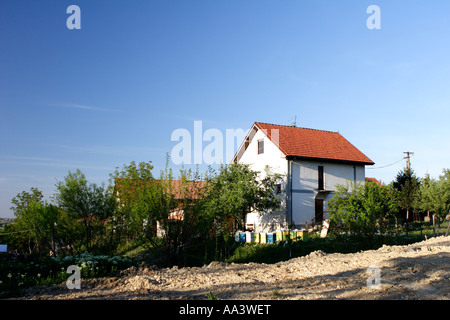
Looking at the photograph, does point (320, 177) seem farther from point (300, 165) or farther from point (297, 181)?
point (297, 181)

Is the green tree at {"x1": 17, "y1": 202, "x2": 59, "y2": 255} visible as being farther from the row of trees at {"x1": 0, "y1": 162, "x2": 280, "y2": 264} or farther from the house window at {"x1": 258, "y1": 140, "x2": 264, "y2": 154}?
the house window at {"x1": 258, "y1": 140, "x2": 264, "y2": 154}

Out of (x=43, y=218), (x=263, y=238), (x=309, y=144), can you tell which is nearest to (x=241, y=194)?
(x=263, y=238)

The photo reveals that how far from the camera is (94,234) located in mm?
19891

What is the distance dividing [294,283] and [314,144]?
26.8 m

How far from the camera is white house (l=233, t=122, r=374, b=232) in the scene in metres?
31.1

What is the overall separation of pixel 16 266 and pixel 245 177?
19.9 metres

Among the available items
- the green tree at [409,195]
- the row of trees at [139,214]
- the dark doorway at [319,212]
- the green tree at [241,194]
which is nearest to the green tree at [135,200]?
the row of trees at [139,214]

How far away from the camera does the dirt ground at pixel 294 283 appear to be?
23.0 feet

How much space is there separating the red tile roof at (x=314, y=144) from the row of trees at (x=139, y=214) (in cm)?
694

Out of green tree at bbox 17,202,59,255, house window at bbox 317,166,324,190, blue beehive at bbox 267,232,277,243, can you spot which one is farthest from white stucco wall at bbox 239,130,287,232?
green tree at bbox 17,202,59,255

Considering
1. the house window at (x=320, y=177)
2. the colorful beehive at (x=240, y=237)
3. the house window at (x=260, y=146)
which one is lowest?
the colorful beehive at (x=240, y=237)

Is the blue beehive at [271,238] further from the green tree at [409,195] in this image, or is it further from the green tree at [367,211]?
the green tree at [409,195]
